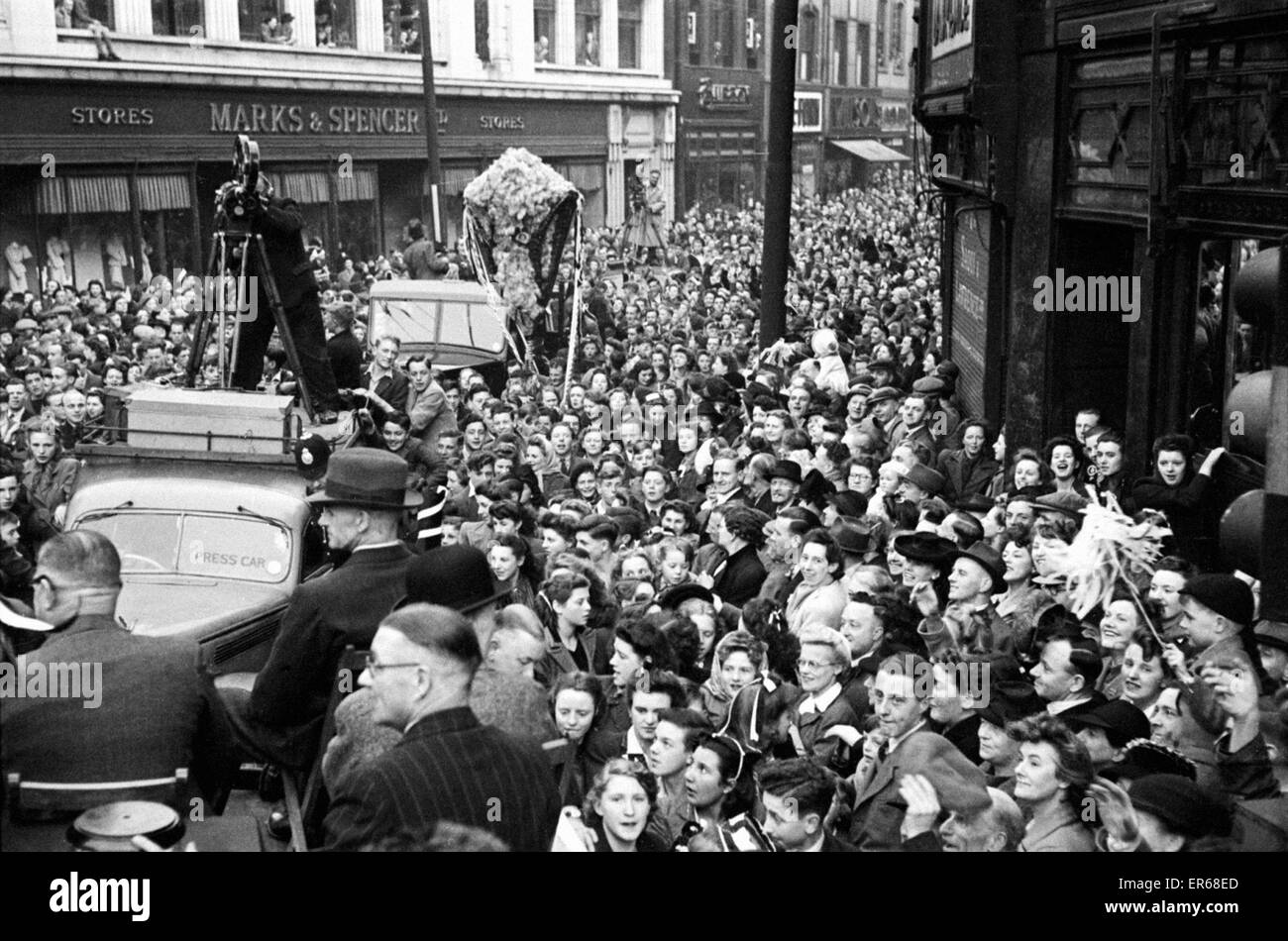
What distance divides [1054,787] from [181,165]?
24.4 meters

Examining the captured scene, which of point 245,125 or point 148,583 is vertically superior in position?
point 245,125

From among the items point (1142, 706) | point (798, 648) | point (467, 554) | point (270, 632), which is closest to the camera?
point (467, 554)

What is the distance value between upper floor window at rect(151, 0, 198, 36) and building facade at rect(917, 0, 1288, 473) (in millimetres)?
15328

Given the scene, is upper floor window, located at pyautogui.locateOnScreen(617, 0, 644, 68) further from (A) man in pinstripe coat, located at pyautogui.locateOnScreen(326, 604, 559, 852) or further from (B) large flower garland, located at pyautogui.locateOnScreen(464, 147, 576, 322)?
(A) man in pinstripe coat, located at pyautogui.locateOnScreen(326, 604, 559, 852)

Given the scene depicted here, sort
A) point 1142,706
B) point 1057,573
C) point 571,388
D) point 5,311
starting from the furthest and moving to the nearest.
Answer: point 5,311 → point 571,388 → point 1057,573 → point 1142,706

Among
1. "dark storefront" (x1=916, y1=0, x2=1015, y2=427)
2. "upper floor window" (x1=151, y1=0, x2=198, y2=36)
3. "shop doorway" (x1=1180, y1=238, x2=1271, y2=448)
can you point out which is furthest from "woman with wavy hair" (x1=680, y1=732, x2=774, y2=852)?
"upper floor window" (x1=151, y1=0, x2=198, y2=36)

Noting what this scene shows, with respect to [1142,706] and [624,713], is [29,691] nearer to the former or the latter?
[624,713]

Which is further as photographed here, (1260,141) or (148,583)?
(1260,141)

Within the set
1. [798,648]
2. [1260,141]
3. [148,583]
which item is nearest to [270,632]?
[148,583]

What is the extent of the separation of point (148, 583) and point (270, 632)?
0.69 metres

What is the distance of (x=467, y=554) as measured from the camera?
5.81 metres

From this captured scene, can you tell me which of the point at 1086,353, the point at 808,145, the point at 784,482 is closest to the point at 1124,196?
the point at 1086,353

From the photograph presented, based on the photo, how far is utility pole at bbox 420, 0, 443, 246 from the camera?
81.8 ft

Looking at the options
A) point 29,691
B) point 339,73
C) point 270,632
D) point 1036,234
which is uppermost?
point 339,73
